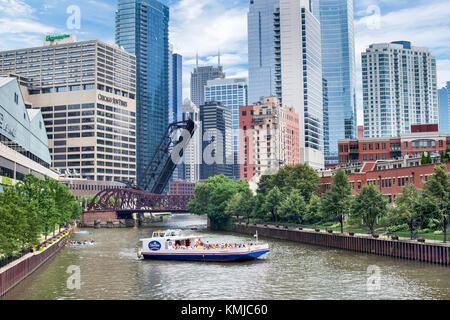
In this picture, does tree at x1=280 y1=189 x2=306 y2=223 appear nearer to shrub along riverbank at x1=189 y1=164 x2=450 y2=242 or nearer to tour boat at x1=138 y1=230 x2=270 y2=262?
shrub along riverbank at x1=189 y1=164 x2=450 y2=242

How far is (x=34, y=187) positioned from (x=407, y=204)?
5595cm

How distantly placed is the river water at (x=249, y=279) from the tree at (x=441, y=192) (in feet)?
21.7

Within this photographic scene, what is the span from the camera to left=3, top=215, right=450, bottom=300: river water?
159 feet

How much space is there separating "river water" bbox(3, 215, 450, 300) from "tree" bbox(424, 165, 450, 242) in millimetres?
6625

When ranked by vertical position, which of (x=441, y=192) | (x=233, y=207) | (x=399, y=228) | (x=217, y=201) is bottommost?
(x=399, y=228)

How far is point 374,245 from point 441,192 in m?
12.7

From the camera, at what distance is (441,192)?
215ft

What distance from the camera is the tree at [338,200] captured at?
88.2 metres

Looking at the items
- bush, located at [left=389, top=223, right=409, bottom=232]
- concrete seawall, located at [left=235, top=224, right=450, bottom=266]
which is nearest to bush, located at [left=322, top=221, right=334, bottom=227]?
concrete seawall, located at [left=235, top=224, right=450, bottom=266]

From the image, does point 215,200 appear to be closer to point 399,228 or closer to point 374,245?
point 399,228

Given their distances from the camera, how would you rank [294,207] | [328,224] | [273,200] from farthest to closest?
[273,200], [294,207], [328,224]

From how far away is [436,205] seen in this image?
6359 cm

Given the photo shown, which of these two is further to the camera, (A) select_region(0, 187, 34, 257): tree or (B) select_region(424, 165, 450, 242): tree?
(B) select_region(424, 165, 450, 242): tree

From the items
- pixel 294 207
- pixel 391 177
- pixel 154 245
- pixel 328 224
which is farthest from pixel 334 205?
pixel 154 245
